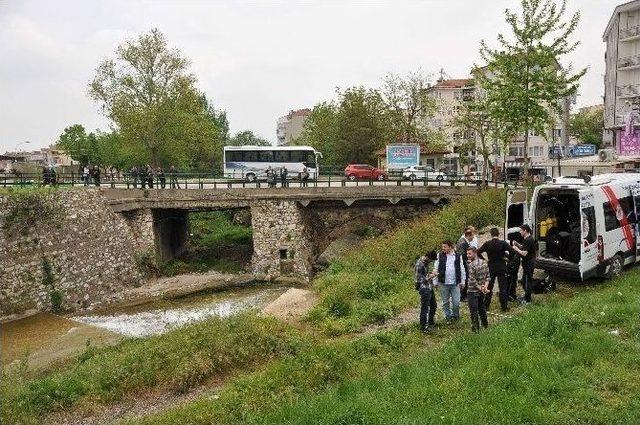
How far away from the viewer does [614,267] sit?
46.6 feet

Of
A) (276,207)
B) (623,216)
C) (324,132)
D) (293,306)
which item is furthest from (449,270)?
(324,132)

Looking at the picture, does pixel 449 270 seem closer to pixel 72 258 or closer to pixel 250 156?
pixel 72 258

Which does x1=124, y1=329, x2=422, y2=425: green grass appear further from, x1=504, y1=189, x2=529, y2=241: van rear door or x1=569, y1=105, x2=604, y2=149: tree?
x1=569, y1=105, x2=604, y2=149: tree

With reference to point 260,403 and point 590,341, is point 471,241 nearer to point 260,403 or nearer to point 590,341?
point 590,341

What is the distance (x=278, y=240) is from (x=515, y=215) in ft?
52.7

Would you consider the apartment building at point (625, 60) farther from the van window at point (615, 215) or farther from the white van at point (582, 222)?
the white van at point (582, 222)

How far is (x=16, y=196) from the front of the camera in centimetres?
2286

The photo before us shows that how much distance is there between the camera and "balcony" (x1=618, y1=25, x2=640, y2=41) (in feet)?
143

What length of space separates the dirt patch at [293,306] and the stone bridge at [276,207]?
11.2 meters

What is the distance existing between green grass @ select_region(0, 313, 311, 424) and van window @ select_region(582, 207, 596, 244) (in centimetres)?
756

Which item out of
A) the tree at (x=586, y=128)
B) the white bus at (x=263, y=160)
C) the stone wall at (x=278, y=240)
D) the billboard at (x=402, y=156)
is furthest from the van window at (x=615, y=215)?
the tree at (x=586, y=128)

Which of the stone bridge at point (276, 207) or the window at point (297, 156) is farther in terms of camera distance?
the window at point (297, 156)

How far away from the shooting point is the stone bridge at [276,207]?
92.9 feet

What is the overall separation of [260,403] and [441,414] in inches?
120
